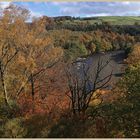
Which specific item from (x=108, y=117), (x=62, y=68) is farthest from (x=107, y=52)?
(x=108, y=117)

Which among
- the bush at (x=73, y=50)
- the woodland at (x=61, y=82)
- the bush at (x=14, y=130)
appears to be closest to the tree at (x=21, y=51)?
the woodland at (x=61, y=82)

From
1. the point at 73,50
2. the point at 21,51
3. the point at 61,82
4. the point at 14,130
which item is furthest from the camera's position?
the point at 73,50

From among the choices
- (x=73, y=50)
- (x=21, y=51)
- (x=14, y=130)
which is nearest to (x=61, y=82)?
(x=21, y=51)

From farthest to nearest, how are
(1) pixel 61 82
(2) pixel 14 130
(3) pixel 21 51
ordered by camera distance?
(1) pixel 61 82 < (3) pixel 21 51 < (2) pixel 14 130

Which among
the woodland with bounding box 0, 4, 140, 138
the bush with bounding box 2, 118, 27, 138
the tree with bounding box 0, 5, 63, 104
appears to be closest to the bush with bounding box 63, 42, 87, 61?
the woodland with bounding box 0, 4, 140, 138

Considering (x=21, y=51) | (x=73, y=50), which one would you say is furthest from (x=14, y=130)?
(x=73, y=50)

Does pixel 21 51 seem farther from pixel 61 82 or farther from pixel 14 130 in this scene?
pixel 14 130

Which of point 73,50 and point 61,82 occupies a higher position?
point 73,50

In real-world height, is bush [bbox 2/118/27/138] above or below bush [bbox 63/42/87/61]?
below

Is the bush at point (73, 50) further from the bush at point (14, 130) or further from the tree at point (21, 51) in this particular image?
the bush at point (14, 130)

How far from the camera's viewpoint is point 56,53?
1895 cm

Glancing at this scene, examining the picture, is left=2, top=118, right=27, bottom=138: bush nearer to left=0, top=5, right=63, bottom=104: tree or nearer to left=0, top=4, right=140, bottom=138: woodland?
left=0, top=4, right=140, bottom=138: woodland

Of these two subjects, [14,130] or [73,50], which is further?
[73,50]

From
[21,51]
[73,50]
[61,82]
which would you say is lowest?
[61,82]
